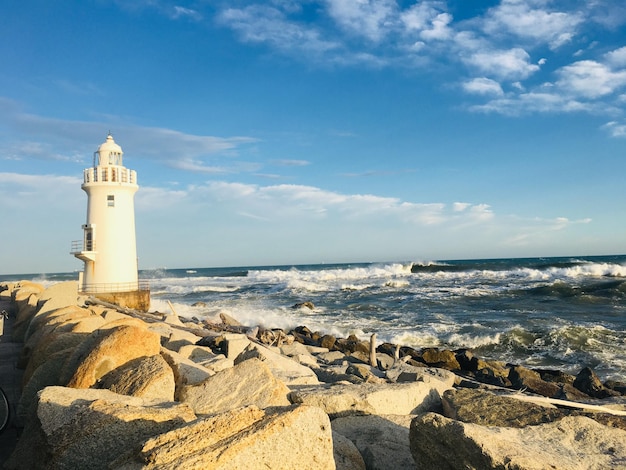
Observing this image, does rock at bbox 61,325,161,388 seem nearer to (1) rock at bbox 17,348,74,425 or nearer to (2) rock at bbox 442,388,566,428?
(1) rock at bbox 17,348,74,425

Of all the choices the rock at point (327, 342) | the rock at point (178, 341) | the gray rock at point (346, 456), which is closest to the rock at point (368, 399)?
the gray rock at point (346, 456)

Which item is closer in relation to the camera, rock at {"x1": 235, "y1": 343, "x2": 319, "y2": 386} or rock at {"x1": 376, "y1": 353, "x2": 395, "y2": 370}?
rock at {"x1": 235, "y1": 343, "x2": 319, "y2": 386}

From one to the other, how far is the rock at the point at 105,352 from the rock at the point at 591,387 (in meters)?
6.92

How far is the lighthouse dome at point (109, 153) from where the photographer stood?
16.3 meters

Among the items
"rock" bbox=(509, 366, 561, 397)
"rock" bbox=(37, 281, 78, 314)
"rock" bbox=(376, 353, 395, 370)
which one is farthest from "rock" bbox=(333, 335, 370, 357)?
"rock" bbox=(37, 281, 78, 314)

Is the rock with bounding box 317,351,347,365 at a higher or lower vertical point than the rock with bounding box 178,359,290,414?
lower

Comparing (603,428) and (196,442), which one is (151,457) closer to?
(196,442)

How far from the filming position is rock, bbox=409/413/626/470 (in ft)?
7.46

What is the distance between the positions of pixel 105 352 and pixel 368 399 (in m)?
1.95

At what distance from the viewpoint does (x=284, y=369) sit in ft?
18.0

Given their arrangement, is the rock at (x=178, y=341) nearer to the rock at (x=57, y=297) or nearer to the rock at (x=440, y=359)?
the rock at (x=57, y=297)

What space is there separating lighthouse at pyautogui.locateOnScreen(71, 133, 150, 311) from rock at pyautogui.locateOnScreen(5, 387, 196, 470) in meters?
13.6

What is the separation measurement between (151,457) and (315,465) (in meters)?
0.72

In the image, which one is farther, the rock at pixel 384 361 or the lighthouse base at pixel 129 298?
the lighthouse base at pixel 129 298
